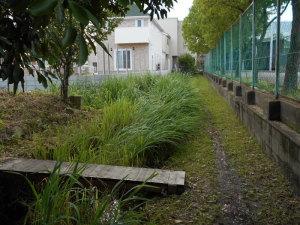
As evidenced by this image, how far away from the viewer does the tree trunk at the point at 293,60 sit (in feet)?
15.9

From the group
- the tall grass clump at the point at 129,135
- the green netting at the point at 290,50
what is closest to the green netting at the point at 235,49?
the tall grass clump at the point at 129,135

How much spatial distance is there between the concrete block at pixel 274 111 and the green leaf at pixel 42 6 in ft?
14.9

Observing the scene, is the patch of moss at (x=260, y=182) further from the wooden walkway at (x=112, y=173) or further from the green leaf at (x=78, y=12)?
the green leaf at (x=78, y=12)

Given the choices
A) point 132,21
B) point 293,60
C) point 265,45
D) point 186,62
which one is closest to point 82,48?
point 293,60

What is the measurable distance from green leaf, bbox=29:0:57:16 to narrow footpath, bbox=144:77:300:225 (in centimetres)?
234

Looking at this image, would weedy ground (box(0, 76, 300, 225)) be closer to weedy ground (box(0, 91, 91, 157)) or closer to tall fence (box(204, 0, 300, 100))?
weedy ground (box(0, 91, 91, 157))

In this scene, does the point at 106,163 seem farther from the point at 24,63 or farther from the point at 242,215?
the point at 24,63

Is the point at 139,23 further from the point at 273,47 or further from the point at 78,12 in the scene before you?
the point at 78,12

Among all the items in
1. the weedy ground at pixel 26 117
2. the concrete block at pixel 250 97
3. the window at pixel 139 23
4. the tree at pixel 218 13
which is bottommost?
the weedy ground at pixel 26 117

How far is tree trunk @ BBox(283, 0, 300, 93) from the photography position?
191 inches

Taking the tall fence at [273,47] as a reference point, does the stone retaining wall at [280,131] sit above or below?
below

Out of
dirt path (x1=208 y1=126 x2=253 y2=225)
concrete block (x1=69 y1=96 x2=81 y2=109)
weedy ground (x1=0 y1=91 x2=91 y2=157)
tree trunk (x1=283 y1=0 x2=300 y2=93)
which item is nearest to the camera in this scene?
dirt path (x1=208 y1=126 x2=253 y2=225)

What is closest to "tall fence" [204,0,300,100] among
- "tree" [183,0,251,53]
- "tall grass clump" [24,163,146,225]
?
"tall grass clump" [24,163,146,225]

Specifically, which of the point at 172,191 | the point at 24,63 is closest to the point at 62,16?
the point at 24,63
